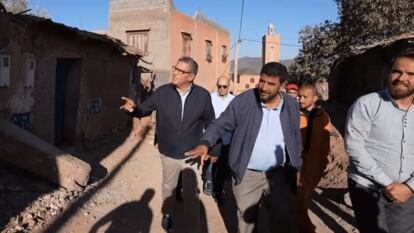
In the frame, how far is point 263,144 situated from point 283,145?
19cm

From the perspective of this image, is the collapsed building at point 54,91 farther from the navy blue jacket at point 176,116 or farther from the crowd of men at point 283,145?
the crowd of men at point 283,145

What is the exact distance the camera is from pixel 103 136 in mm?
9977

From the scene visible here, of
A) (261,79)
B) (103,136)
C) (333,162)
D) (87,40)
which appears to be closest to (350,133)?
(261,79)

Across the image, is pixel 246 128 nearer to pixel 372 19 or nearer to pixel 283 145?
pixel 283 145

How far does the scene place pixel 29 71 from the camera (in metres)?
6.79

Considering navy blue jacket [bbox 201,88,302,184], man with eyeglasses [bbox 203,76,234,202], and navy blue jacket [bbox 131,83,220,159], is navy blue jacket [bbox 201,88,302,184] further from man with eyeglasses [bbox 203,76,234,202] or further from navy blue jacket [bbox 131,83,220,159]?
man with eyeglasses [bbox 203,76,234,202]

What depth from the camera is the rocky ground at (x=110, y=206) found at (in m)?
4.45

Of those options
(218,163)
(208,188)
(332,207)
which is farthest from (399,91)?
(208,188)

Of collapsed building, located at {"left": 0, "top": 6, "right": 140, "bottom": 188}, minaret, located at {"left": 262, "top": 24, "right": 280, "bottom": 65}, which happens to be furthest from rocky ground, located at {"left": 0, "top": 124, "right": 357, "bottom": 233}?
minaret, located at {"left": 262, "top": 24, "right": 280, "bottom": 65}

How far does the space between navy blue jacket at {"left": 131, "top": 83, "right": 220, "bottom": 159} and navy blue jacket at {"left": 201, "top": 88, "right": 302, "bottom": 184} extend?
776 millimetres

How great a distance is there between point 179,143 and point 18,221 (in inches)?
80.5

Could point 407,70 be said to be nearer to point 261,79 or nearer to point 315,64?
point 261,79

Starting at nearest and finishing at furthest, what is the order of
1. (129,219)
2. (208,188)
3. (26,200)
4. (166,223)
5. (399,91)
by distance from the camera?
(399,91), (166,223), (129,219), (26,200), (208,188)

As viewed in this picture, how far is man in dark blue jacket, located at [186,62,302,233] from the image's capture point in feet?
10.2
